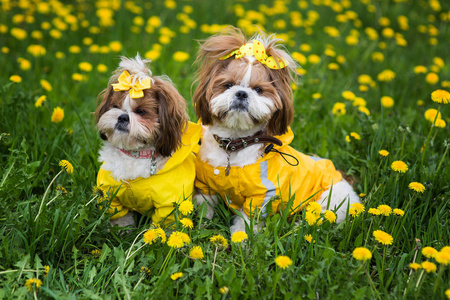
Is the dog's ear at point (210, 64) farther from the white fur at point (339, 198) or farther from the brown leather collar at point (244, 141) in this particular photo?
the white fur at point (339, 198)

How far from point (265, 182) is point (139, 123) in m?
0.99

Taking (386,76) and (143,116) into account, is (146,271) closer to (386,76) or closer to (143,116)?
(143,116)

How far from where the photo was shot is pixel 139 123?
2.80 meters

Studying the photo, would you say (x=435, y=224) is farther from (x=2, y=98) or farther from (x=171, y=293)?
(x=2, y=98)

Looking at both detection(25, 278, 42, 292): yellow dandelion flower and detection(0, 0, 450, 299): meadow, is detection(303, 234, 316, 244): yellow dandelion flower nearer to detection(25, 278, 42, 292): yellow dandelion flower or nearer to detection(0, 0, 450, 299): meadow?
detection(0, 0, 450, 299): meadow

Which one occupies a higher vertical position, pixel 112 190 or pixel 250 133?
pixel 250 133

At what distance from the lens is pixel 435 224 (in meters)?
2.99

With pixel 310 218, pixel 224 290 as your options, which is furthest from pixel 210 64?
pixel 224 290

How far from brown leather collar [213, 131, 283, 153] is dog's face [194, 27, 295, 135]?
9 centimetres

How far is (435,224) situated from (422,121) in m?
1.85

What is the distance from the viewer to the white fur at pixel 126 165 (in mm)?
2998

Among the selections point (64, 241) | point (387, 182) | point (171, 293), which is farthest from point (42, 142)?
point (387, 182)

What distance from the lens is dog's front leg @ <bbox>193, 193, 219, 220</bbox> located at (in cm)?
328

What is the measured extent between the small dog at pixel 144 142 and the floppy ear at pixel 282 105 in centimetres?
57
